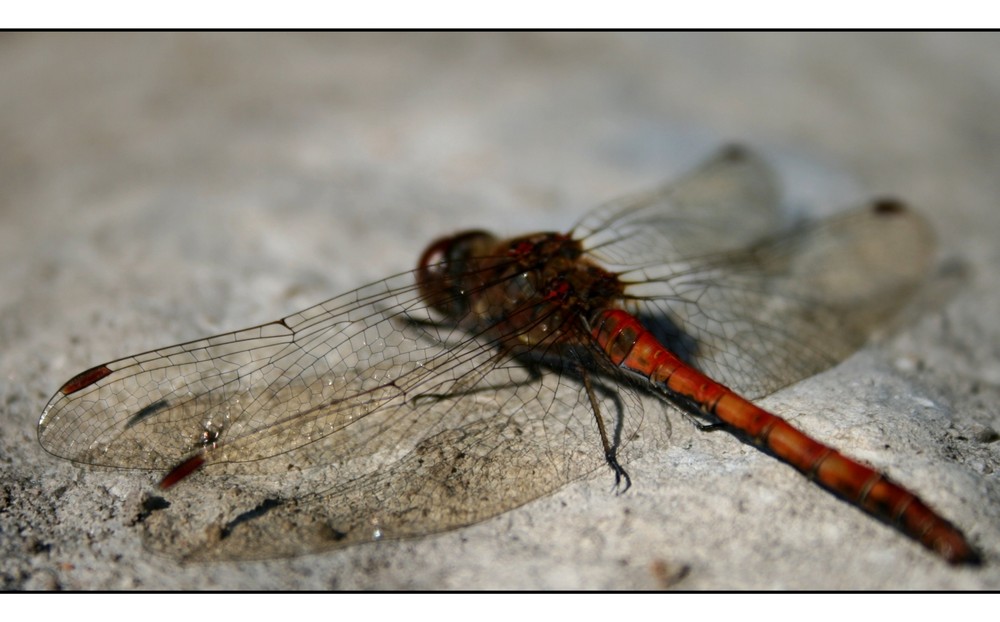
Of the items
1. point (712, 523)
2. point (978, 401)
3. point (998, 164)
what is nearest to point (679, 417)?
point (712, 523)

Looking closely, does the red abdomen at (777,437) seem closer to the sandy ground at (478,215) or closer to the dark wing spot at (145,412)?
the sandy ground at (478,215)

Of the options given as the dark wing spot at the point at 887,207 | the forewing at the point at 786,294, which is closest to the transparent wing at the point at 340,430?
the forewing at the point at 786,294

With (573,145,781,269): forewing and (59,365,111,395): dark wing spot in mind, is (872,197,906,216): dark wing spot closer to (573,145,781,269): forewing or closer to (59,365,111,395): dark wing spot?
(573,145,781,269): forewing

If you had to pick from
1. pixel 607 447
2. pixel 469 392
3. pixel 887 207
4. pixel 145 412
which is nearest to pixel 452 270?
pixel 469 392

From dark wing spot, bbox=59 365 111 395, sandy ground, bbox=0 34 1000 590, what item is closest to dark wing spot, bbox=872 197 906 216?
sandy ground, bbox=0 34 1000 590

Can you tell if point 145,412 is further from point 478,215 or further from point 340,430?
point 478,215

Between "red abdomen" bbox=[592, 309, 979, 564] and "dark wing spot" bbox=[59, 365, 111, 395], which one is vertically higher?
"dark wing spot" bbox=[59, 365, 111, 395]
